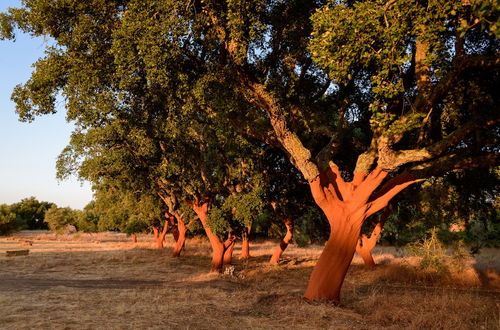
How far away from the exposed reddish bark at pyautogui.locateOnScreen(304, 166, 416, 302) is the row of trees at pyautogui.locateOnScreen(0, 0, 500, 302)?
34 millimetres

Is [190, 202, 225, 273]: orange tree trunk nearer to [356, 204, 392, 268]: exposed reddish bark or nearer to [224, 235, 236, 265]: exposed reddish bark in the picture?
[224, 235, 236, 265]: exposed reddish bark

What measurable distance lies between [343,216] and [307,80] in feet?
21.1

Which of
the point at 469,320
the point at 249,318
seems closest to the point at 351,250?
the point at 469,320

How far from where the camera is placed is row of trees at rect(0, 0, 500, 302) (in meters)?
8.55

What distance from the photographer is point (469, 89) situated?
10.6m

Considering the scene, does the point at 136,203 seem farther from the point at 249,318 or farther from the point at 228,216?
the point at 249,318

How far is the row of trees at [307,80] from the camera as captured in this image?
28.1 feet

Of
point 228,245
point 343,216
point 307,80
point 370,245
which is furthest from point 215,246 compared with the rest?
point 343,216

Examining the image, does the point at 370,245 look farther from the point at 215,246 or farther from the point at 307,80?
the point at 307,80

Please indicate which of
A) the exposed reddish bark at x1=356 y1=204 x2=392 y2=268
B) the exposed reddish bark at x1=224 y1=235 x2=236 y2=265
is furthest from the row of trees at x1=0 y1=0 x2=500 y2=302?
the exposed reddish bark at x1=224 y1=235 x2=236 y2=265

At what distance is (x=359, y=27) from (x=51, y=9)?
9773mm

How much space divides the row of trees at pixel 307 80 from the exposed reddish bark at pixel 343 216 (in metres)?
0.03

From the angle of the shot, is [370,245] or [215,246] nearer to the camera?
[370,245]

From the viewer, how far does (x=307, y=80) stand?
1488 cm
